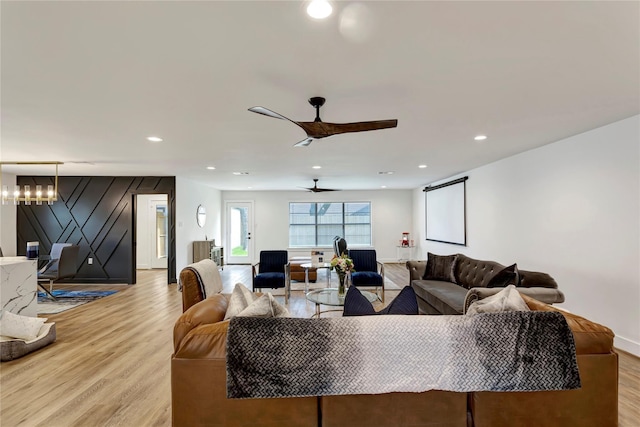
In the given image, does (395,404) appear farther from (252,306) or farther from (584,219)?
(584,219)

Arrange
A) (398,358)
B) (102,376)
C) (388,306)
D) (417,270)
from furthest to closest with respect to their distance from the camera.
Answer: (417,270), (102,376), (388,306), (398,358)

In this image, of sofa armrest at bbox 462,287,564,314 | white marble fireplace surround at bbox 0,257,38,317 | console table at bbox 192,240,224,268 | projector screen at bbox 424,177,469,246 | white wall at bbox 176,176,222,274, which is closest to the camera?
sofa armrest at bbox 462,287,564,314

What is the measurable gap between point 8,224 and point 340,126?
8130 millimetres

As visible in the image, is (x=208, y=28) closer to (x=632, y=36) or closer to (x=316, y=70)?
(x=316, y=70)

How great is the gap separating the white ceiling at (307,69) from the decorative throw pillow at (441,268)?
185 cm

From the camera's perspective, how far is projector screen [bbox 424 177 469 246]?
251 inches

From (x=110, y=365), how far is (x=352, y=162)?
13.6ft

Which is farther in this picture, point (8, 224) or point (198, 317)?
point (8, 224)

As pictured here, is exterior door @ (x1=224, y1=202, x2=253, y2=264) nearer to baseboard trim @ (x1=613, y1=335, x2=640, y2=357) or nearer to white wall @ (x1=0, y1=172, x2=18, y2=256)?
white wall @ (x1=0, y1=172, x2=18, y2=256)

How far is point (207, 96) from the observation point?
241cm

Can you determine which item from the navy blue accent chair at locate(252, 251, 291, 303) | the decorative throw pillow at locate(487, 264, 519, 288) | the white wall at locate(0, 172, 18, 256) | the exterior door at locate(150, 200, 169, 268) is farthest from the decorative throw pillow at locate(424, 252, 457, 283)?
the white wall at locate(0, 172, 18, 256)

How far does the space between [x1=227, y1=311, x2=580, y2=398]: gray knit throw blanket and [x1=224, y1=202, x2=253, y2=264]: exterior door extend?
27.5ft

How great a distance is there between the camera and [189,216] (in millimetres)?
7332

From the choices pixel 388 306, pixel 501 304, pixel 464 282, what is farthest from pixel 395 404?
pixel 464 282
